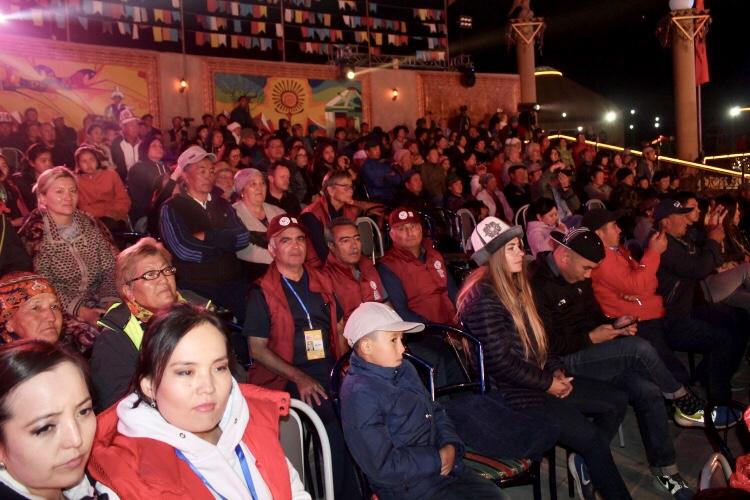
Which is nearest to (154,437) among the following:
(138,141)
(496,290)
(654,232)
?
(496,290)

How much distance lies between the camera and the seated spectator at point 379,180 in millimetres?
9273

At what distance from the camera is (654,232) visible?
16.1ft

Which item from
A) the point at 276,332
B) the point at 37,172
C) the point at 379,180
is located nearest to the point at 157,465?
the point at 276,332

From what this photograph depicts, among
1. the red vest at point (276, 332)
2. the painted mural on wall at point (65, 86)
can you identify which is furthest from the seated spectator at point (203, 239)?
the painted mural on wall at point (65, 86)

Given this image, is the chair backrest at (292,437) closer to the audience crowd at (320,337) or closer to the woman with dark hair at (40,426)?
the audience crowd at (320,337)

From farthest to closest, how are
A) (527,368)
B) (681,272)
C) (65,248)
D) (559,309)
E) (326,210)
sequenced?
(326,210), (681,272), (65,248), (559,309), (527,368)

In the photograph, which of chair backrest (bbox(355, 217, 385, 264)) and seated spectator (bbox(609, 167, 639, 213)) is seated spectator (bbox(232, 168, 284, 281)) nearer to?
chair backrest (bbox(355, 217, 385, 264))

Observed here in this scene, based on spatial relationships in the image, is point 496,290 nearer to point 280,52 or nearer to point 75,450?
point 75,450

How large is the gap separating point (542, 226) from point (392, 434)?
424cm

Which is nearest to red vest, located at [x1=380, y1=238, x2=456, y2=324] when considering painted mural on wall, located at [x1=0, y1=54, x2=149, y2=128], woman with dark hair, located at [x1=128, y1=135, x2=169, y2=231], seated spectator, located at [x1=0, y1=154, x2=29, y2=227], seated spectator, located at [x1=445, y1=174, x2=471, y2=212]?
woman with dark hair, located at [x1=128, y1=135, x2=169, y2=231]

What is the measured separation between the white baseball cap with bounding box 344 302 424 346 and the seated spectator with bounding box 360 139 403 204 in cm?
648

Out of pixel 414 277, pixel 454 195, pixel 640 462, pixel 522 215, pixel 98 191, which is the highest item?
pixel 98 191

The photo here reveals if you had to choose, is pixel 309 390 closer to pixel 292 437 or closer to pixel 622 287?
pixel 292 437

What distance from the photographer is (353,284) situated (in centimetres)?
431
